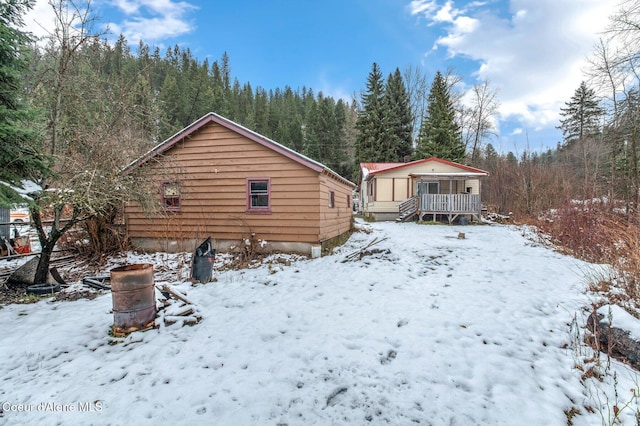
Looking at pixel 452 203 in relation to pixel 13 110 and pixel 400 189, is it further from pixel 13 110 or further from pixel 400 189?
pixel 13 110

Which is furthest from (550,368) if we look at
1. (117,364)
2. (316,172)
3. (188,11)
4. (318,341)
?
(188,11)

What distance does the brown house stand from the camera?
9055 mm

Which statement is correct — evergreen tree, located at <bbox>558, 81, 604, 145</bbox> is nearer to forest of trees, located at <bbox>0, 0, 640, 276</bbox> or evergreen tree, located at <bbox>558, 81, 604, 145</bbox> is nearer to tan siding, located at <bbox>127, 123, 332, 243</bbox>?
forest of trees, located at <bbox>0, 0, 640, 276</bbox>

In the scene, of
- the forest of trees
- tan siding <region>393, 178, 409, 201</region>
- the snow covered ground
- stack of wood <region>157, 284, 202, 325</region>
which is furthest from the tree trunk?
tan siding <region>393, 178, 409, 201</region>

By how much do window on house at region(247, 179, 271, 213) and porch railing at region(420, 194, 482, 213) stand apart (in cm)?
1198

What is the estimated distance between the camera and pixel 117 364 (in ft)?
11.0

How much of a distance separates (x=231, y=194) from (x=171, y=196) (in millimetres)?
2395

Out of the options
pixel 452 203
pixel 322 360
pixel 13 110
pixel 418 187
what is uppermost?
pixel 13 110

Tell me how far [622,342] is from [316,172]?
7191mm

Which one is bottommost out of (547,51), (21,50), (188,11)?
(21,50)

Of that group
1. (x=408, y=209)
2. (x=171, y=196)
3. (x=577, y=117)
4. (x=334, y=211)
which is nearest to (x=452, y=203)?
(x=408, y=209)

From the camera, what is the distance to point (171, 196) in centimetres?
1025

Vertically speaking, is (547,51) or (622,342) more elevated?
(547,51)

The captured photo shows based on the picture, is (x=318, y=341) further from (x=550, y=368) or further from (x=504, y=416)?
(x=550, y=368)
